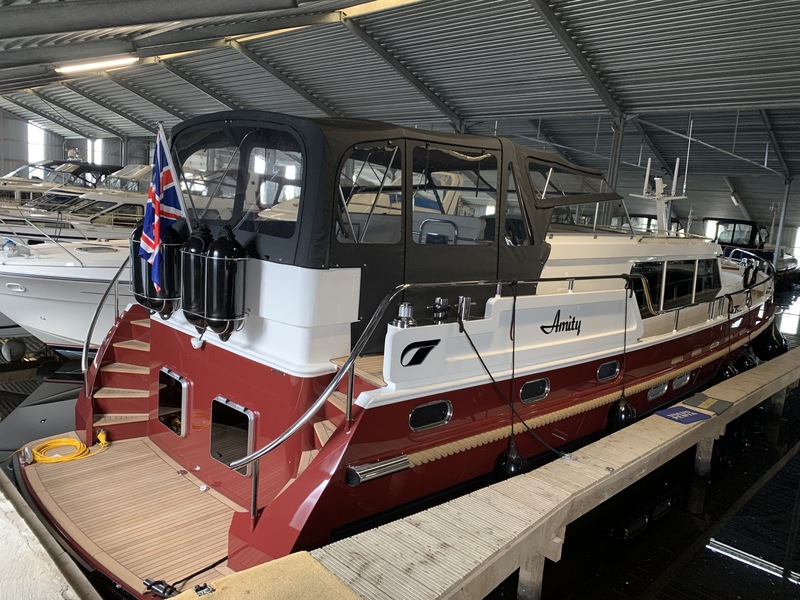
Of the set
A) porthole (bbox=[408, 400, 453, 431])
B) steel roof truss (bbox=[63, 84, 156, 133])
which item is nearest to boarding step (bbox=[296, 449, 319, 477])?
porthole (bbox=[408, 400, 453, 431])

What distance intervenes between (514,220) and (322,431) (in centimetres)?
184

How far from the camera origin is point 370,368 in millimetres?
3084

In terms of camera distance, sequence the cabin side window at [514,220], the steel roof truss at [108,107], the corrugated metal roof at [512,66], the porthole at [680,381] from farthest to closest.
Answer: the steel roof truss at [108,107]
the corrugated metal roof at [512,66]
the porthole at [680,381]
the cabin side window at [514,220]

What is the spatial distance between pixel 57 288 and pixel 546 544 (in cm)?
666

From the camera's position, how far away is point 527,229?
3.80 meters

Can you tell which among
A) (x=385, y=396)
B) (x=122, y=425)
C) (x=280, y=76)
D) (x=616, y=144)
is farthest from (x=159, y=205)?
(x=280, y=76)

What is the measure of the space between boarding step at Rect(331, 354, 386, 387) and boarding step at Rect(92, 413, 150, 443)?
6.35 feet

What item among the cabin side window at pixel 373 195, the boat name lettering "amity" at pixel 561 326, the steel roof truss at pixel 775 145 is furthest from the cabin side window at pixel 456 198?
the steel roof truss at pixel 775 145

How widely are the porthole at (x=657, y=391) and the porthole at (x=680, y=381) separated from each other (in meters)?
0.22

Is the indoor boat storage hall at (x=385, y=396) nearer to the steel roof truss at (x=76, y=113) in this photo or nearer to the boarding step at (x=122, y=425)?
the boarding step at (x=122, y=425)

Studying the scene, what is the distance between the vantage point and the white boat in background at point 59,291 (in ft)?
23.3

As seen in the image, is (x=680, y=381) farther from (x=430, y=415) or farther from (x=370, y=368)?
(x=370, y=368)

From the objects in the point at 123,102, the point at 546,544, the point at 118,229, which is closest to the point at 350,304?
the point at 546,544

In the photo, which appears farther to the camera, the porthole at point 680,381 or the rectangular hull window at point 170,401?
the porthole at point 680,381
